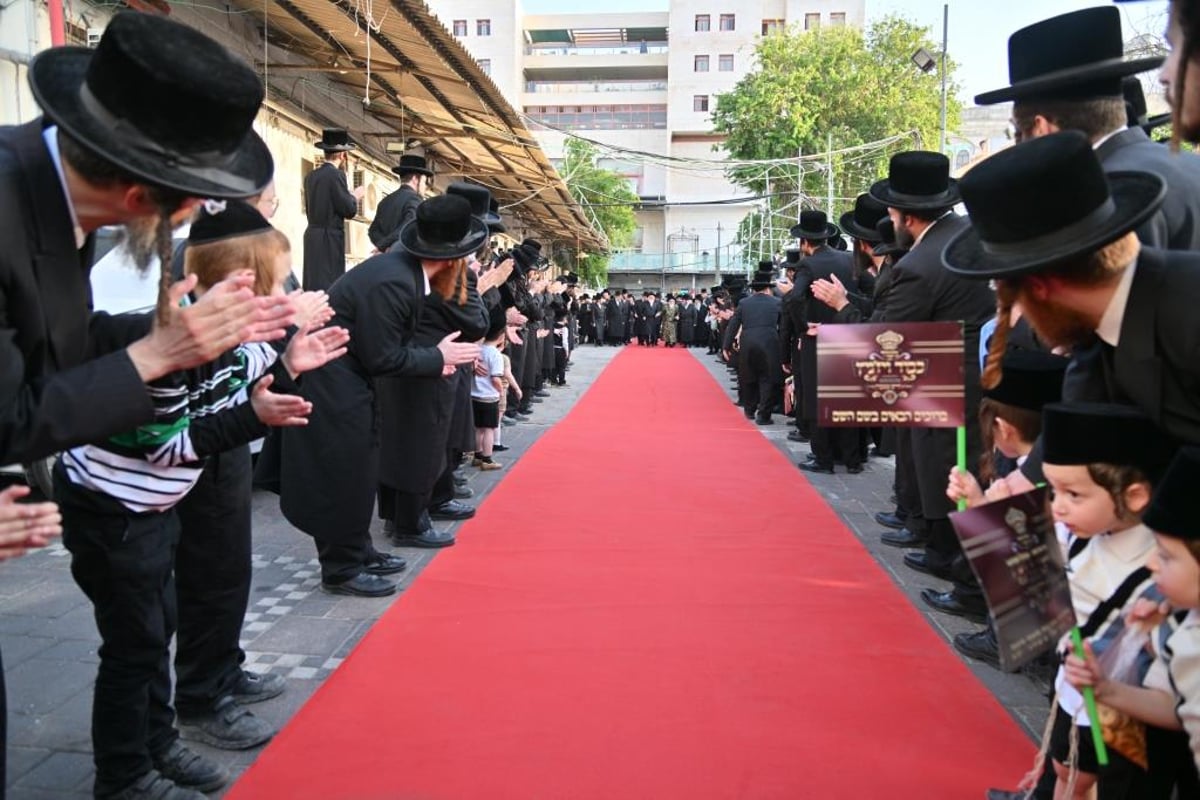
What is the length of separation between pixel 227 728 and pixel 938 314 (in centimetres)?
349

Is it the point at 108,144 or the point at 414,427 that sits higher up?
the point at 108,144

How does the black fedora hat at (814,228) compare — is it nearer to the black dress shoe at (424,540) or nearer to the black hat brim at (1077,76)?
the black dress shoe at (424,540)

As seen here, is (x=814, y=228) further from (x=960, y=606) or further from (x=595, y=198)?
(x=595, y=198)

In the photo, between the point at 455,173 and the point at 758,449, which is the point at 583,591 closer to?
the point at 758,449

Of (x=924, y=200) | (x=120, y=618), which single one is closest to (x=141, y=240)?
(x=120, y=618)

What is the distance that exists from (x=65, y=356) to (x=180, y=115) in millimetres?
530

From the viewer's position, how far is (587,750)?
270cm

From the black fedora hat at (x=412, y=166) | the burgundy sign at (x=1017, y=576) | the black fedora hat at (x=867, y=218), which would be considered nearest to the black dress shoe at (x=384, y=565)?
the burgundy sign at (x=1017, y=576)

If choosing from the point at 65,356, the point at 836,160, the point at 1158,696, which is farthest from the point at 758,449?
the point at 836,160

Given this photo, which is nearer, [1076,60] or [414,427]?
[1076,60]

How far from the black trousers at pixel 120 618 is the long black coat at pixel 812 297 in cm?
559

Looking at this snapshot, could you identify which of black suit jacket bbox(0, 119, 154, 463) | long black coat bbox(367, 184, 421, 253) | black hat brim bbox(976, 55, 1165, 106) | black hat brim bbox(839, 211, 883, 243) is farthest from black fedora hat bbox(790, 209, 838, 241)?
black suit jacket bbox(0, 119, 154, 463)

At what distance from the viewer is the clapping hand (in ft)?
5.12

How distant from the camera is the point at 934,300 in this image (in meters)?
4.27
